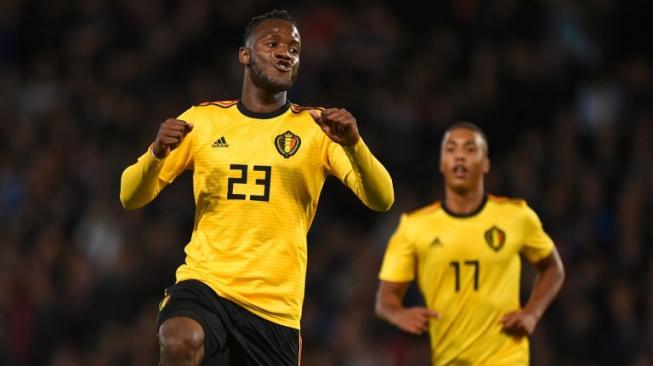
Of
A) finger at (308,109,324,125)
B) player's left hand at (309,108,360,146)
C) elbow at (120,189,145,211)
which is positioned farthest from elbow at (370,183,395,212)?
elbow at (120,189,145,211)

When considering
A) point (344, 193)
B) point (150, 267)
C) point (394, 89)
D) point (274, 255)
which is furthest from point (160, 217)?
point (274, 255)

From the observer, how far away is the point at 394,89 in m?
13.2

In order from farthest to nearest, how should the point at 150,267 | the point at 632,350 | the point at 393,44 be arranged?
the point at 393,44 → the point at 150,267 → the point at 632,350

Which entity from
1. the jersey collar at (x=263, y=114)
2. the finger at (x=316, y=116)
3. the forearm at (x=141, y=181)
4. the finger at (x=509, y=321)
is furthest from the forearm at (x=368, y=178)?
the finger at (x=509, y=321)

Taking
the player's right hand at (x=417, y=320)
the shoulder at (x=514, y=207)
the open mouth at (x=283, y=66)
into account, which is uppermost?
the open mouth at (x=283, y=66)

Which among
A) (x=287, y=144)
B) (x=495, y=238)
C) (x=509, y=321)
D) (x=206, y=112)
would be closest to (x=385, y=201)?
(x=287, y=144)

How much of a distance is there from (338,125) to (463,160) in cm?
260

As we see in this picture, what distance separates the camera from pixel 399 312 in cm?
772

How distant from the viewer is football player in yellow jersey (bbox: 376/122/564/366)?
7531mm

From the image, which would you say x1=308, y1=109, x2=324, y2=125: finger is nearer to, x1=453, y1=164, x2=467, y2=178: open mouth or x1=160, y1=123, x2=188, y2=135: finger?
x1=160, y1=123, x2=188, y2=135: finger

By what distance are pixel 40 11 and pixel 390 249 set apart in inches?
335

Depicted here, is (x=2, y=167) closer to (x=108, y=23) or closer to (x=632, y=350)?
(x=108, y=23)

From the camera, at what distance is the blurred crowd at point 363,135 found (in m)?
11.2

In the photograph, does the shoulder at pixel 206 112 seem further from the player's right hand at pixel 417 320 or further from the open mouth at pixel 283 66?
the player's right hand at pixel 417 320
